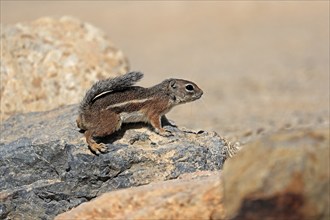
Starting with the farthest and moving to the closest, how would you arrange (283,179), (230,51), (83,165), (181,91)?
1. (230,51)
2. (181,91)
3. (83,165)
4. (283,179)

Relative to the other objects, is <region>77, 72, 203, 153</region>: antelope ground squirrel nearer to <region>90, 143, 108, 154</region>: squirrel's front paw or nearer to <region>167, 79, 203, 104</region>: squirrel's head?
<region>90, 143, 108, 154</region>: squirrel's front paw

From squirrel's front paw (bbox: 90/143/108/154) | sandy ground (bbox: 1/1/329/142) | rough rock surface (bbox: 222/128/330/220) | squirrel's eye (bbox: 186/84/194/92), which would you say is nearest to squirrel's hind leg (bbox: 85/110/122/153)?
squirrel's front paw (bbox: 90/143/108/154)

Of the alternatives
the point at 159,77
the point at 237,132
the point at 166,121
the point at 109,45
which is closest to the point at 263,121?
the point at 237,132

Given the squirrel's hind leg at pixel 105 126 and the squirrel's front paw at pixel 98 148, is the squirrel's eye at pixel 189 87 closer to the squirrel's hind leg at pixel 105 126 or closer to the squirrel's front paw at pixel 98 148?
the squirrel's hind leg at pixel 105 126

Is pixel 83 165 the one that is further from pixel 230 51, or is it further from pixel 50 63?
pixel 230 51

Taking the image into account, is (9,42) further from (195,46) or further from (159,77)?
(195,46)

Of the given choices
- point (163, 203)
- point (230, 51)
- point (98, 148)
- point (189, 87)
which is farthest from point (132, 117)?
point (230, 51)

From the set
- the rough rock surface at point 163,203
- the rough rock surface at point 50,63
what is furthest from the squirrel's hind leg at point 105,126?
the rough rock surface at point 50,63
